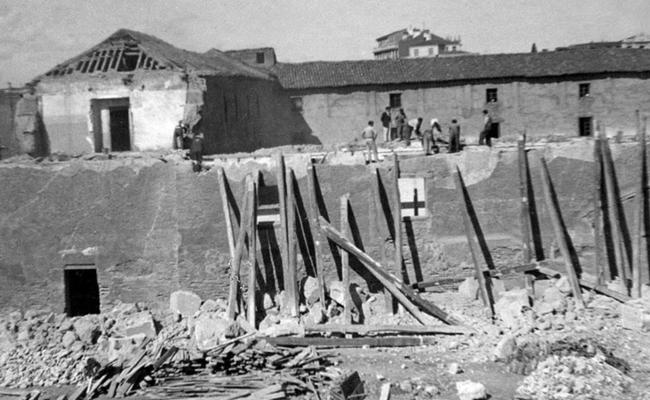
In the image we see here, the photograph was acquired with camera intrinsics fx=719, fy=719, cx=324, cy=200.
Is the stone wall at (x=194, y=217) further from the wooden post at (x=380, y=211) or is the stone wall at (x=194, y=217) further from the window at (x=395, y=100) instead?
the window at (x=395, y=100)

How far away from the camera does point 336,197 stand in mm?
13234

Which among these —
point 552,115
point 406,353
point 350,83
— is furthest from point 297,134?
point 406,353

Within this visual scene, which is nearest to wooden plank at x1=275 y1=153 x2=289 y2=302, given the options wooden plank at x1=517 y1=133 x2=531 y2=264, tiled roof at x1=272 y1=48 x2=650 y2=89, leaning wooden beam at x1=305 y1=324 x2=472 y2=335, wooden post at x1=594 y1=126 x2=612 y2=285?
leaning wooden beam at x1=305 y1=324 x2=472 y2=335

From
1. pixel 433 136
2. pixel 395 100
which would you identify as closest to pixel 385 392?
pixel 433 136

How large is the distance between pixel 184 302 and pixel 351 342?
330cm

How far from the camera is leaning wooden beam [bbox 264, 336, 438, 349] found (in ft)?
39.3

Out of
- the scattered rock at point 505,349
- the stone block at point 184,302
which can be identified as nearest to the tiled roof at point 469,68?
the stone block at point 184,302

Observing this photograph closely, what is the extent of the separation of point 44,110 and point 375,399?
57.3ft

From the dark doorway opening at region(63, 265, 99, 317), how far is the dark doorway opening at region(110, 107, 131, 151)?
9.88 metres

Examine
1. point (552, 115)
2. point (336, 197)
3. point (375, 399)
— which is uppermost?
point (552, 115)

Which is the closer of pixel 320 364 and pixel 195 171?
pixel 320 364

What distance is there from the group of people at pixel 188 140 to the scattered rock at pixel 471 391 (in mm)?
9961

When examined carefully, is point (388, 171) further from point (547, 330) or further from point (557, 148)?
point (547, 330)

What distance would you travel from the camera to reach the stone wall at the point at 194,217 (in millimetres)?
13086
